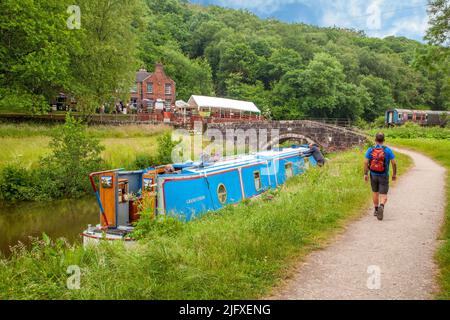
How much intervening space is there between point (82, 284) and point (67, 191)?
12.6 m

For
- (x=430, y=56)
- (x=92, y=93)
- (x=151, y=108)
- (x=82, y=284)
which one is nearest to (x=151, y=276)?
(x=82, y=284)

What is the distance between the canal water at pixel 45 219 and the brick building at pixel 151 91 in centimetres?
3524

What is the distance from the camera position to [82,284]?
14.7ft

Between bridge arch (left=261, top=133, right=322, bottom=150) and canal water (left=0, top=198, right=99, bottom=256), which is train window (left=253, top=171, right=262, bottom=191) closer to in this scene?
canal water (left=0, top=198, right=99, bottom=256)

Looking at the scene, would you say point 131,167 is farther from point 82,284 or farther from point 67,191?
point 82,284

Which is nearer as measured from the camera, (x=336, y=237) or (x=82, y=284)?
(x=82, y=284)

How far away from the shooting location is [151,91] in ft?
169

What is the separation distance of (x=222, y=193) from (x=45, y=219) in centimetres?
621

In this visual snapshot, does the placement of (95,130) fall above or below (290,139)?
above

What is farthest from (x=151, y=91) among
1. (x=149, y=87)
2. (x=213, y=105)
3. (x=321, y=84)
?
(x=321, y=84)

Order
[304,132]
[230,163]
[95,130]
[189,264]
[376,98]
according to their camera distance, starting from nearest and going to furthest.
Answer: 1. [189,264]
2. [230,163]
3. [95,130]
4. [304,132]
5. [376,98]

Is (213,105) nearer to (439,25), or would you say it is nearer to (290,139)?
(290,139)

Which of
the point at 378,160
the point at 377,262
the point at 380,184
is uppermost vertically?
the point at 378,160

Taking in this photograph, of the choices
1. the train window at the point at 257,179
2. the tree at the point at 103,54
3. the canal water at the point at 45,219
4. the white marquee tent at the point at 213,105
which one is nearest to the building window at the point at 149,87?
the white marquee tent at the point at 213,105
